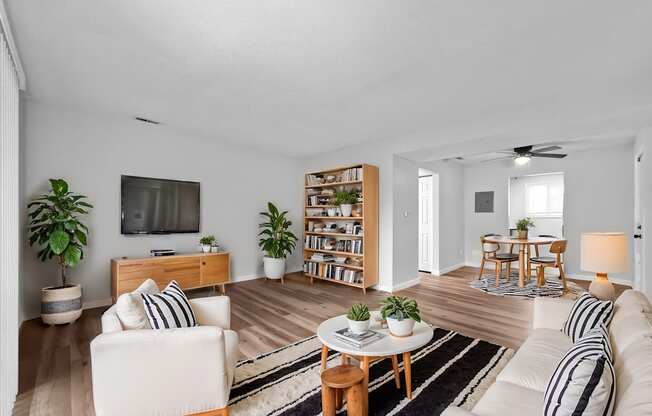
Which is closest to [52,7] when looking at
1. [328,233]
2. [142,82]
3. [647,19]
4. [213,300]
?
[142,82]

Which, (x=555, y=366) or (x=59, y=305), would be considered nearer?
(x=555, y=366)

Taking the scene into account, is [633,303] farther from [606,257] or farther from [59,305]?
[59,305]

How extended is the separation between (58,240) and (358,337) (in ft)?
10.8

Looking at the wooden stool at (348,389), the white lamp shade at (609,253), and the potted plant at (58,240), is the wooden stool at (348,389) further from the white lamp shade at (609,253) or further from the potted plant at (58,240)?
the potted plant at (58,240)

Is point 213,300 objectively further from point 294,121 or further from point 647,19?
point 647,19

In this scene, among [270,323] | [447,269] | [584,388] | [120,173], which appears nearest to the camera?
[584,388]

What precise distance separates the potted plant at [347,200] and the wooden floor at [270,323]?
1.24 m

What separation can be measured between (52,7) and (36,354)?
2677 mm

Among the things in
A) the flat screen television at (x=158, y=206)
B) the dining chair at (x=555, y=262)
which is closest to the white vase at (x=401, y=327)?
the flat screen television at (x=158, y=206)

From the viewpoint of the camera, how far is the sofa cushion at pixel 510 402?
129cm

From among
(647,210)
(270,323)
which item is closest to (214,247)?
(270,323)

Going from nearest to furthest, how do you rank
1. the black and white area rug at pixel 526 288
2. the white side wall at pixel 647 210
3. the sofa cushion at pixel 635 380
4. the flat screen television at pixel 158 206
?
the sofa cushion at pixel 635 380 < the white side wall at pixel 647 210 < the flat screen television at pixel 158 206 < the black and white area rug at pixel 526 288

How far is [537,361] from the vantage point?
1.71 m

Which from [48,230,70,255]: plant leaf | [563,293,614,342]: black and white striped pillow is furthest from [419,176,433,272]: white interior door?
[48,230,70,255]: plant leaf
